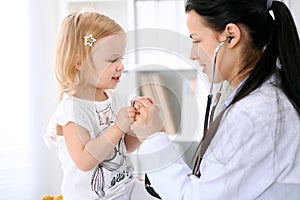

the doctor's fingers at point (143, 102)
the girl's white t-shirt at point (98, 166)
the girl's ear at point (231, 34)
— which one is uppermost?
the girl's ear at point (231, 34)

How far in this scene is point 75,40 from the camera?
1.27 metres

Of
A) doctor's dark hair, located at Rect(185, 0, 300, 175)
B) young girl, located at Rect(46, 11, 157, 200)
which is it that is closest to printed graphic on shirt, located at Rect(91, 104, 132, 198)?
young girl, located at Rect(46, 11, 157, 200)

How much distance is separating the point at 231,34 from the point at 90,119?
484 millimetres

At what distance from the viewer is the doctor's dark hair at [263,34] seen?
100 centimetres

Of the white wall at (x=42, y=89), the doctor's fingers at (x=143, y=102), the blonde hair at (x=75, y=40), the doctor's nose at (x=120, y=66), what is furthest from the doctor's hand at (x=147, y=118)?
the white wall at (x=42, y=89)

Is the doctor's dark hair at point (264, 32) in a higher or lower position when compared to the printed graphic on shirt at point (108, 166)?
higher

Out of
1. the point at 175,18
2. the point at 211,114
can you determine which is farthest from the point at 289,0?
the point at 211,114

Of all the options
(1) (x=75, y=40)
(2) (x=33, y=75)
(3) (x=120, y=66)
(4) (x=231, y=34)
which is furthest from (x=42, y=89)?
(4) (x=231, y=34)

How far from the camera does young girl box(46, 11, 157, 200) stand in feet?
3.92

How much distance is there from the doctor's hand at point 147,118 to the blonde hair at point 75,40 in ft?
0.75

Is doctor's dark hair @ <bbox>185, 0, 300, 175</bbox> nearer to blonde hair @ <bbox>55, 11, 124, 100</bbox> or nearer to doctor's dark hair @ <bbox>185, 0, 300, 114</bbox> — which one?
doctor's dark hair @ <bbox>185, 0, 300, 114</bbox>

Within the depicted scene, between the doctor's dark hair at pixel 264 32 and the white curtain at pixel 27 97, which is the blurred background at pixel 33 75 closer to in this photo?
the white curtain at pixel 27 97

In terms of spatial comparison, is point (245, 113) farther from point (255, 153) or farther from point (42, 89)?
point (42, 89)

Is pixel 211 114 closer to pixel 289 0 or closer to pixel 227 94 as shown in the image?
pixel 227 94
